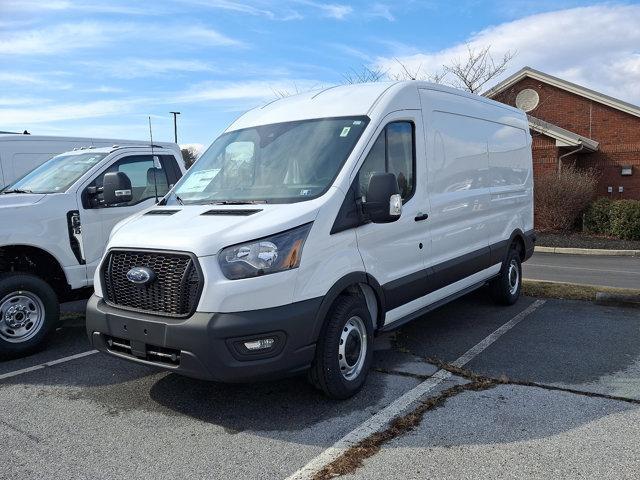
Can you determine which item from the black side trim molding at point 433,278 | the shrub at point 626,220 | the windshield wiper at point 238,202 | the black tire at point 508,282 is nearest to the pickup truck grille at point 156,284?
the windshield wiper at point 238,202

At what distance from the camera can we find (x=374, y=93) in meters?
4.81

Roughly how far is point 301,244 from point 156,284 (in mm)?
1044

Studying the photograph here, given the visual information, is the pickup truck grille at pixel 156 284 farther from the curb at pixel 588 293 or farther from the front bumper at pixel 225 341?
the curb at pixel 588 293

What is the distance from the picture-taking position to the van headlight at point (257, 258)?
3598 mm

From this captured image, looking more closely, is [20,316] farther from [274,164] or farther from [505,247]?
[505,247]

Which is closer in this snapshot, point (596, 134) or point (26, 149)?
point (26, 149)

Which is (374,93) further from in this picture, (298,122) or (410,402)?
(410,402)

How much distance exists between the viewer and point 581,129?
2505 centimetres

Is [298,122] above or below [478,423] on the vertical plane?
above

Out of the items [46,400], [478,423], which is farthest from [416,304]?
[46,400]

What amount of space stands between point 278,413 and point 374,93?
9.09 feet

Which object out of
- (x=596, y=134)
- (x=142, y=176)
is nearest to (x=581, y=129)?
(x=596, y=134)

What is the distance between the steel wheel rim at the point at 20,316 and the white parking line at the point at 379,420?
3.61m

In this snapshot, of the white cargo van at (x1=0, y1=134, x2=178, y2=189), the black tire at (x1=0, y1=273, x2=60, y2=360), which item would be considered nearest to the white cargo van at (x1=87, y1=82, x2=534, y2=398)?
the black tire at (x1=0, y1=273, x2=60, y2=360)
